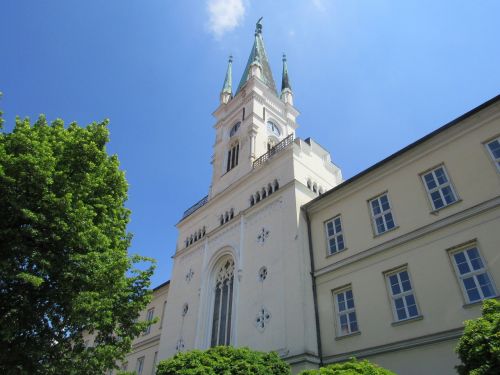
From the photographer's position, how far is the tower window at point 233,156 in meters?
32.4

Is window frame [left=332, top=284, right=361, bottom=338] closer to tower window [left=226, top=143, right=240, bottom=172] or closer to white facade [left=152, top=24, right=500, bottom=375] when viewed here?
white facade [left=152, top=24, right=500, bottom=375]

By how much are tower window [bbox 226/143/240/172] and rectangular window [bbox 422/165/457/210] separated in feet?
54.2

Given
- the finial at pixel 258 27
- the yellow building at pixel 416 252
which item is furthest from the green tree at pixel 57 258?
the finial at pixel 258 27

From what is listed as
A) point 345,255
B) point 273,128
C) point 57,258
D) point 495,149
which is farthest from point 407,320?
point 273,128

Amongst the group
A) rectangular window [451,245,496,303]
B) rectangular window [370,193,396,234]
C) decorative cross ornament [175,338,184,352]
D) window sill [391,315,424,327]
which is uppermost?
rectangular window [370,193,396,234]

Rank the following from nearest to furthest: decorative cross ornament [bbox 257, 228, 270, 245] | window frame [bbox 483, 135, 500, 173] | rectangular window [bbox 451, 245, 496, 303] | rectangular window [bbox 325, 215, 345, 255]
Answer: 1. rectangular window [bbox 451, 245, 496, 303]
2. window frame [bbox 483, 135, 500, 173]
3. rectangular window [bbox 325, 215, 345, 255]
4. decorative cross ornament [bbox 257, 228, 270, 245]

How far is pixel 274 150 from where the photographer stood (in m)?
27.6

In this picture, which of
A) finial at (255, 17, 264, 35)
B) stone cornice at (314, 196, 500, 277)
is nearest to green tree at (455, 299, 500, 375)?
stone cornice at (314, 196, 500, 277)

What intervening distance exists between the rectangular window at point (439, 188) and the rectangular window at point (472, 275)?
2261mm

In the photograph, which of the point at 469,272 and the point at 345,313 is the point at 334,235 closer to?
the point at 345,313

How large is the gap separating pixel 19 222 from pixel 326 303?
13.2 m

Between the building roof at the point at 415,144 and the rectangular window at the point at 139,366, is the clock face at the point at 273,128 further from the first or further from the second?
the rectangular window at the point at 139,366

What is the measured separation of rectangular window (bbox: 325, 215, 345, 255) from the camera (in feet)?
66.9

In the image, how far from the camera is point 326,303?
1906 centimetres
